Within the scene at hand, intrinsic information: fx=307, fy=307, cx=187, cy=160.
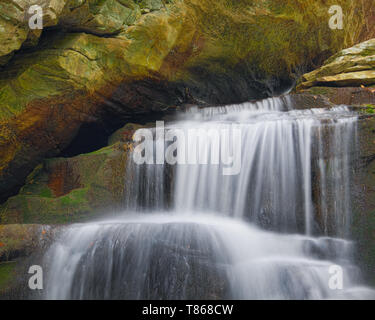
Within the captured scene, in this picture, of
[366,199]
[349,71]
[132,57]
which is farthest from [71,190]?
[349,71]

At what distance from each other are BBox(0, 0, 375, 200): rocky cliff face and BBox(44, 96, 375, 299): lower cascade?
1.78m

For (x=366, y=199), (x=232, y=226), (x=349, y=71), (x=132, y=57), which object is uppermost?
(x=132, y=57)

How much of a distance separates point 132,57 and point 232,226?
A: 4127 millimetres

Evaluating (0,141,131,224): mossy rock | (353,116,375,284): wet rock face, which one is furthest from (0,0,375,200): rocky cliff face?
(353,116,375,284): wet rock face

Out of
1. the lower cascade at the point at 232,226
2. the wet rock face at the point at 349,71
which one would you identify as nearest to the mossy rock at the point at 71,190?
the lower cascade at the point at 232,226

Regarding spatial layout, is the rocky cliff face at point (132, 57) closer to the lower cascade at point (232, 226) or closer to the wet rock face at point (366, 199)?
the lower cascade at point (232, 226)

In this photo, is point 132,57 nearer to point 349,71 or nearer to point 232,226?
point 232,226

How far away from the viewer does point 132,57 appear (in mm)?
6539

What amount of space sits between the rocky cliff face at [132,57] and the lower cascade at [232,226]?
1.78 meters

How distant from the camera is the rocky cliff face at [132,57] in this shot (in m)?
5.36

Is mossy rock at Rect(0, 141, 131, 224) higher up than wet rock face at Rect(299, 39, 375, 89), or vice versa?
wet rock face at Rect(299, 39, 375, 89)

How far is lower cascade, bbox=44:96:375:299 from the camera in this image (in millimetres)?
3441

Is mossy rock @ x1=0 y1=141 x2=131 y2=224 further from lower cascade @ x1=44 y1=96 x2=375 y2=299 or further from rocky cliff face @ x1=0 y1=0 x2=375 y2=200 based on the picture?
rocky cliff face @ x1=0 y1=0 x2=375 y2=200

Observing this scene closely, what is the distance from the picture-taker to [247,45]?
26.8 feet
